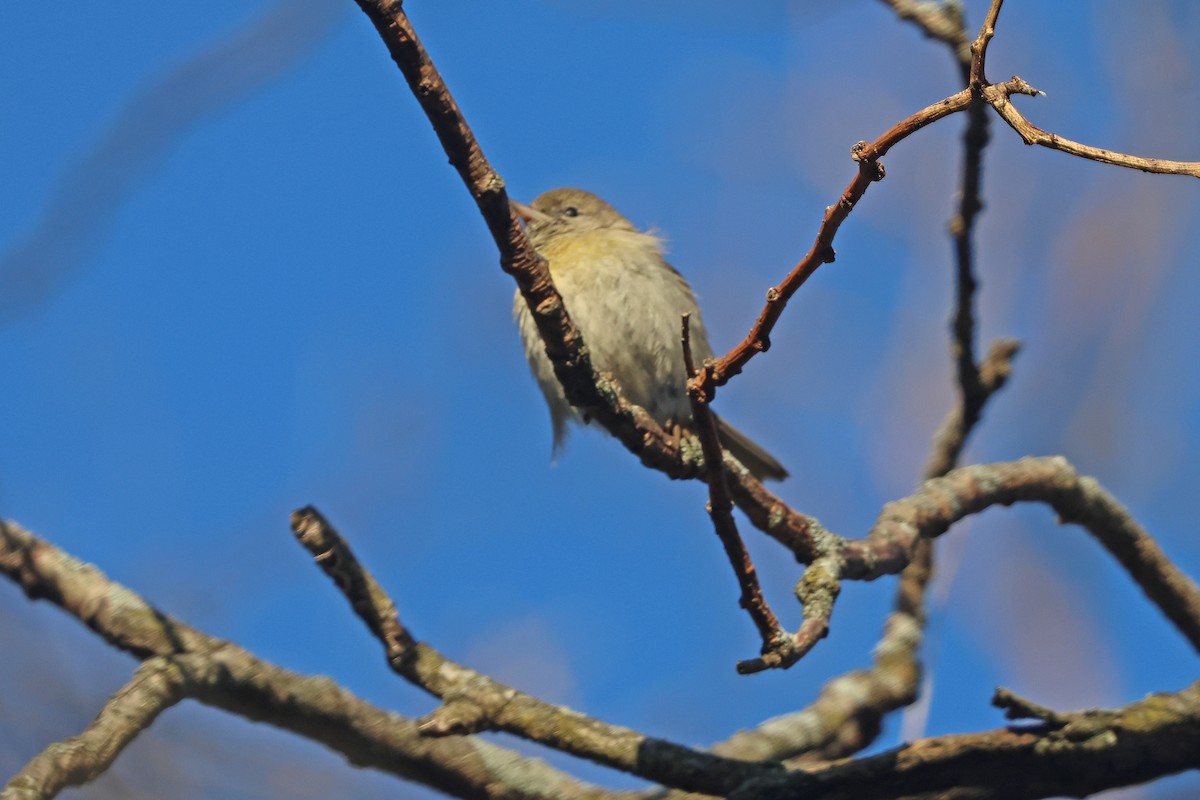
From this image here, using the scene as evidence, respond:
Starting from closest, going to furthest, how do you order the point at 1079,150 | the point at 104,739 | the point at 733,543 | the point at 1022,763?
the point at 1079,150
the point at 104,739
the point at 733,543
the point at 1022,763

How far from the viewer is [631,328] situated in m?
Answer: 5.18

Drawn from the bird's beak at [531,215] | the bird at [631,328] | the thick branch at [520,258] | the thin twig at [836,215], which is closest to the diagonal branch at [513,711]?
the thick branch at [520,258]

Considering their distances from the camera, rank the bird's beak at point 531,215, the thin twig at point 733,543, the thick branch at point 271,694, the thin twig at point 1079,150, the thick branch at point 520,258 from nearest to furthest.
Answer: the thin twig at point 1079,150 < the thick branch at point 520,258 < the thin twig at point 733,543 < the thick branch at point 271,694 < the bird's beak at point 531,215

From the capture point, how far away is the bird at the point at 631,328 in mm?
5184

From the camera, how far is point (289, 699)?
9.65 ft

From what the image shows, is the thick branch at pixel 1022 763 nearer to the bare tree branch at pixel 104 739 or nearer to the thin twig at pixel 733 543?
the thin twig at pixel 733 543

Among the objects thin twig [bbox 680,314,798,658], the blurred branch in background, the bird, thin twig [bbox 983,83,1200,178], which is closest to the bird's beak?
the bird

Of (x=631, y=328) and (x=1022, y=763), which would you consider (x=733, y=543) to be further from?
(x=631, y=328)

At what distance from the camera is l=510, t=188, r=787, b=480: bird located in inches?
204

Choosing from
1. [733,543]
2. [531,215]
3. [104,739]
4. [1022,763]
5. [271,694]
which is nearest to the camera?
[104,739]

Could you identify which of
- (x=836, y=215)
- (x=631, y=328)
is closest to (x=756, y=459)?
(x=631, y=328)

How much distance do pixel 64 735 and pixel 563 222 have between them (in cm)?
383

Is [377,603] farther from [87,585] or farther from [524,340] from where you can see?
[524,340]

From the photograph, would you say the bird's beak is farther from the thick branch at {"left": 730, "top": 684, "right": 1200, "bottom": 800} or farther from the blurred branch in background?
the thick branch at {"left": 730, "top": 684, "right": 1200, "bottom": 800}
